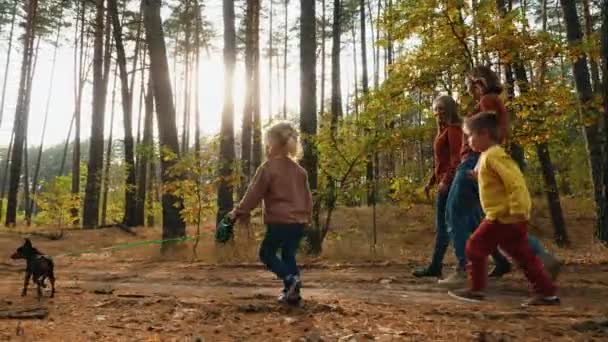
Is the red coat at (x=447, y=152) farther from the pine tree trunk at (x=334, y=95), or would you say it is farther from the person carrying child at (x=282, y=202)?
the pine tree trunk at (x=334, y=95)

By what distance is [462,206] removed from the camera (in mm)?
4703

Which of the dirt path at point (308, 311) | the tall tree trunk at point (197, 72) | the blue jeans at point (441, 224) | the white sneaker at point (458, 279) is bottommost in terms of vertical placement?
the dirt path at point (308, 311)

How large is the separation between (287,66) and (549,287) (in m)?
33.1

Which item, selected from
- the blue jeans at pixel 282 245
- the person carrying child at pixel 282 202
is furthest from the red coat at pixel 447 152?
the blue jeans at pixel 282 245

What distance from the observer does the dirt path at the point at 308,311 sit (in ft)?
10.5

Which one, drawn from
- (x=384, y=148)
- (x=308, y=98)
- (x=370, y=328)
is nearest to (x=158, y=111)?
(x=308, y=98)

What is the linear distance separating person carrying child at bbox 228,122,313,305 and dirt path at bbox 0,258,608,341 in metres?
0.37

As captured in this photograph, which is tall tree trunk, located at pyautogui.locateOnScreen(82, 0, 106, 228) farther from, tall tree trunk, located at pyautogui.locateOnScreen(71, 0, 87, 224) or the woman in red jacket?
the woman in red jacket

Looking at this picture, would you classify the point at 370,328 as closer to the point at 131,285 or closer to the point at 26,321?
the point at 26,321

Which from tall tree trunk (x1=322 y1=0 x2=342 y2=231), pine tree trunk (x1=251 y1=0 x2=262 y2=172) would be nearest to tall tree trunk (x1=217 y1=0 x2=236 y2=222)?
tall tree trunk (x1=322 y1=0 x2=342 y2=231)

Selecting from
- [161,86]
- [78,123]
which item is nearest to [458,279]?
[161,86]

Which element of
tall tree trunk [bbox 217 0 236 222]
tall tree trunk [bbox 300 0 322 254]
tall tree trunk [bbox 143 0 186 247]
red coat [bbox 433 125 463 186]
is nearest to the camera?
red coat [bbox 433 125 463 186]

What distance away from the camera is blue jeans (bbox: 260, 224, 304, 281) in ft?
13.2

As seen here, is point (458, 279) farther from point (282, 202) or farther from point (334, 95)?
point (334, 95)
